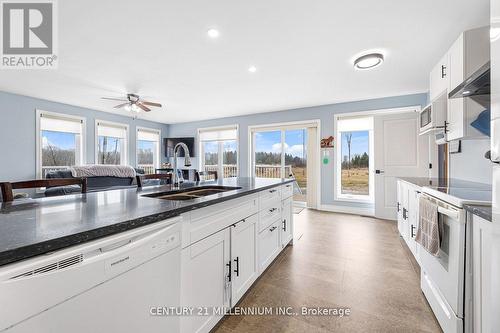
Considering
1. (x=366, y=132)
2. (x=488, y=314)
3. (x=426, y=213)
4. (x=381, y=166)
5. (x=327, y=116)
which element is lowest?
(x=488, y=314)

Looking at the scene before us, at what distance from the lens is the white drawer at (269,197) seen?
6.75ft

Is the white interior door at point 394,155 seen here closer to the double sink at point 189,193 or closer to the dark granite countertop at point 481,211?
the dark granite countertop at point 481,211

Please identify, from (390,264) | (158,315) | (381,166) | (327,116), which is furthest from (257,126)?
(158,315)

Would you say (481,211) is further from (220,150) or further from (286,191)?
(220,150)

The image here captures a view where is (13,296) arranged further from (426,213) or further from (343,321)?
(426,213)

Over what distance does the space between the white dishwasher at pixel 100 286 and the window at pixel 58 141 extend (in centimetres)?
545

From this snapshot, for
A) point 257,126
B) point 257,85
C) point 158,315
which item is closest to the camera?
point 158,315

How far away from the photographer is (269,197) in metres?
2.22

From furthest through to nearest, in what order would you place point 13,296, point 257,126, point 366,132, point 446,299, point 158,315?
point 257,126 < point 366,132 < point 446,299 < point 158,315 < point 13,296

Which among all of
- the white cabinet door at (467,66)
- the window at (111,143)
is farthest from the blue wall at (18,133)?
the white cabinet door at (467,66)

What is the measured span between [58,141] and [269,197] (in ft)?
18.1

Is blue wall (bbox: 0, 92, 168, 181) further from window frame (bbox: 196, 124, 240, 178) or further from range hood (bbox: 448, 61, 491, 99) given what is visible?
range hood (bbox: 448, 61, 491, 99)

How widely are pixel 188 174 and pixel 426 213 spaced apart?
6.19m

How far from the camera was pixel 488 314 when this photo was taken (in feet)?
3.48
